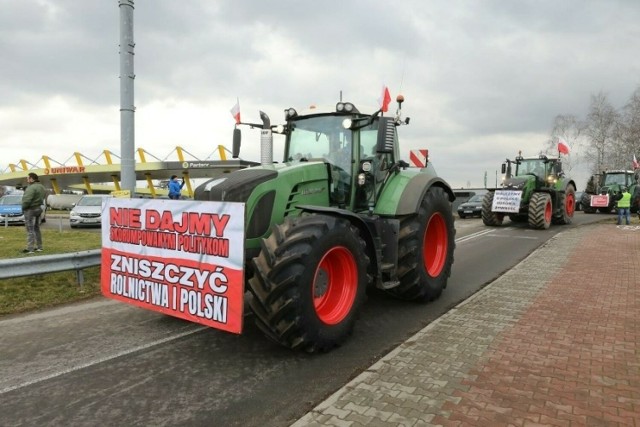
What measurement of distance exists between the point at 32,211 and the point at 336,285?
8.14 meters

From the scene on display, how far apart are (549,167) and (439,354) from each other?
15.6m

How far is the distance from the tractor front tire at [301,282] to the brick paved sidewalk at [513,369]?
0.61 meters

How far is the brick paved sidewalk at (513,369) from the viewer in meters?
3.13

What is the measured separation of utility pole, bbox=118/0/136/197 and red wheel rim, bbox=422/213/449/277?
15.8 feet

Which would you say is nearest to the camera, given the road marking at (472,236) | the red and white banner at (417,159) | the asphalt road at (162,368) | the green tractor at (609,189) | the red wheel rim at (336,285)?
the asphalt road at (162,368)

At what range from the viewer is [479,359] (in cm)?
411

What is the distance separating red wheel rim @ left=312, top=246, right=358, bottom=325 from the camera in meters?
4.53

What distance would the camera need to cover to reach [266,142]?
588 cm

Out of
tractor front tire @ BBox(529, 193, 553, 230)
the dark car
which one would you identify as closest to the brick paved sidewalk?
tractor front tire @ BBox(529, 193, 553, 230)

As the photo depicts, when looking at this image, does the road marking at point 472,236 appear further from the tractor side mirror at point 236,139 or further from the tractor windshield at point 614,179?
the tractor windshield at point 614,179

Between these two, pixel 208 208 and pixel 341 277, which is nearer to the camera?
pixel 208 208

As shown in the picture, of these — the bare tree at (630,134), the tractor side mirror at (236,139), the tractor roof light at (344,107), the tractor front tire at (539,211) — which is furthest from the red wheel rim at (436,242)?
the bare tree at (630,134)

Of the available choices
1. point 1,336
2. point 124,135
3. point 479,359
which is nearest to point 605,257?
point 479,359

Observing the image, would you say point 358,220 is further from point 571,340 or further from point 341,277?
point 571,340
